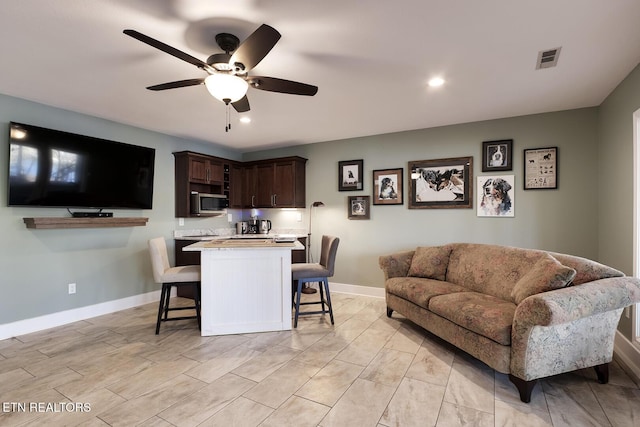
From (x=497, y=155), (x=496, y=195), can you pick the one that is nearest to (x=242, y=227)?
(x=496, y=195)

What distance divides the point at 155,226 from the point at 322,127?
9.20 feet

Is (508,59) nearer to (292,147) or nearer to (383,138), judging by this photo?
(383,138)

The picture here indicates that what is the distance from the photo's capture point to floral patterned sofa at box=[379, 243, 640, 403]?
6.75ft

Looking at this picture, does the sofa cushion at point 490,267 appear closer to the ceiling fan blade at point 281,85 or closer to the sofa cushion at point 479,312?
the sofa cushion at point 479,312

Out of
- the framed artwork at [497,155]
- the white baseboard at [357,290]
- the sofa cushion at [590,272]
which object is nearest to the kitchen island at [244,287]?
the white baseboard at [357,290]

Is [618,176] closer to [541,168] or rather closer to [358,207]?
[541,168]

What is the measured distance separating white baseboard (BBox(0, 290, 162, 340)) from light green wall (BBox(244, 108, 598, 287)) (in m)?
2.79

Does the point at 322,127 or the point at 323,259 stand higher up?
the point at 322,127

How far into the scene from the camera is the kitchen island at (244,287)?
3131 mm

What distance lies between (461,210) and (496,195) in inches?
17.9

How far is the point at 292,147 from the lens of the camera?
5520mm

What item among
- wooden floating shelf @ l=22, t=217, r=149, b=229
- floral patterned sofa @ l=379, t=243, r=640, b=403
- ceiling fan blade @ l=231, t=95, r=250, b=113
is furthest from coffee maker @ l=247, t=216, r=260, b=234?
floral patterned sofa @ l=379, t=243, r=640, b=403

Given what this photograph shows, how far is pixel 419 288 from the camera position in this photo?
3.22 meters

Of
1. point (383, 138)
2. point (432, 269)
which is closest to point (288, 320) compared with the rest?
point (432, 269)
